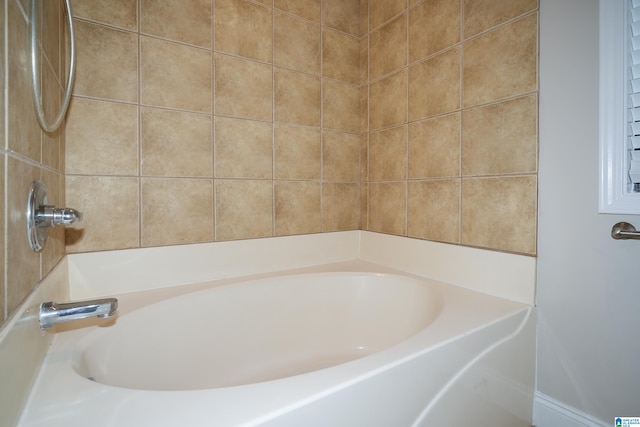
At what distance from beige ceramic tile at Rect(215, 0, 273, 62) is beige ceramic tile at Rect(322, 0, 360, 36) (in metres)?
0.34

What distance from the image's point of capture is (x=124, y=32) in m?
1.09

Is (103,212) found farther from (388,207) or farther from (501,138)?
(501,138)

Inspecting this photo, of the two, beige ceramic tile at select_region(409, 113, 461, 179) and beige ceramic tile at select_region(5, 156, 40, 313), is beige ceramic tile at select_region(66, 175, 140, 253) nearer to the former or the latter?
beige ceramic tile at select_region(5, 156, 40, 313)

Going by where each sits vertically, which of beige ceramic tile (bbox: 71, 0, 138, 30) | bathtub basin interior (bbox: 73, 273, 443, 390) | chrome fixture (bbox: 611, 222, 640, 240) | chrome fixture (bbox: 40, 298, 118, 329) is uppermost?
beige ceramic tile (bbox: 71, 0, 138, 30)

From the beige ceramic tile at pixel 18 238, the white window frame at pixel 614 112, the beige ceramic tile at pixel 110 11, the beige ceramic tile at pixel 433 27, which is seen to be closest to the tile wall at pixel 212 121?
the beige ceramic tile at pixel 110 11

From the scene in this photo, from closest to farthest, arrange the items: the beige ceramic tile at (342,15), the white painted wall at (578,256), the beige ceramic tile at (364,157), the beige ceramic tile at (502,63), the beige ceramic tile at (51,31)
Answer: the beige ceramic tile at (51,31)
the white painted wall at (578,256)
the beige ceramic tile at (502,63)
the beige ceramic tile at (342,15)
the beige ceramic tile at (364,157)

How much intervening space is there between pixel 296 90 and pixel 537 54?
986 mm

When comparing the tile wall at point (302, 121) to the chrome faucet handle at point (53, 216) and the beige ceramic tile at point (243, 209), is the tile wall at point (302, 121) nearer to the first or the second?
the beige ceramic tile at point (243, 209)

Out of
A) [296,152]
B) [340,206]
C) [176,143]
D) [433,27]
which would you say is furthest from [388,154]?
[176,143]

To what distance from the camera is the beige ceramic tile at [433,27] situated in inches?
48.4

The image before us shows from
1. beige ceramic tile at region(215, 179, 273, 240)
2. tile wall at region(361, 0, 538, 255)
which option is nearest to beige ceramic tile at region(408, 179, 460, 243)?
tile wall at region(361, 0, 538, 255)

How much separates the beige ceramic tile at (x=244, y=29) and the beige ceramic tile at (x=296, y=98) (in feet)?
0.40

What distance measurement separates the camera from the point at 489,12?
1112mm

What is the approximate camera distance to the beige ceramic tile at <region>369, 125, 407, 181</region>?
4.83 feet
